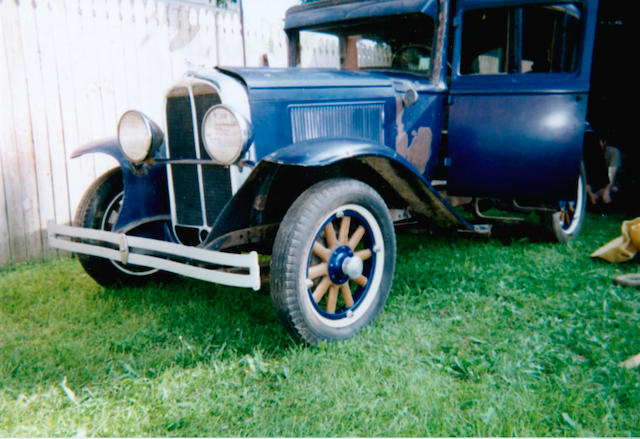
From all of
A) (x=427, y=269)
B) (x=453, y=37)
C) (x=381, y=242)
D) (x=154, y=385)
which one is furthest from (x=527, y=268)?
(x=154, y=385)

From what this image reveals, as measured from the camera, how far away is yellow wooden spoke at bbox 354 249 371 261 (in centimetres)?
Answer: 254

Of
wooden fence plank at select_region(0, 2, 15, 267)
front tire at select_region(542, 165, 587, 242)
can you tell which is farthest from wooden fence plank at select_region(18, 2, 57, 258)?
front tire at select_region(542, 165, 587, 242)

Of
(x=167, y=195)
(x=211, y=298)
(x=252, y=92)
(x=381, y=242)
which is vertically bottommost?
(x=211, y=298)

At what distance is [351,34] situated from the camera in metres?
3.52

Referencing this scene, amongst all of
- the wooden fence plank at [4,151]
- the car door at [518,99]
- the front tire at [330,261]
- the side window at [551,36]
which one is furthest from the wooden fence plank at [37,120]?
the side window at [551,36]

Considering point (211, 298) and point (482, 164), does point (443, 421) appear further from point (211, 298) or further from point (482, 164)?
point (482, 164)

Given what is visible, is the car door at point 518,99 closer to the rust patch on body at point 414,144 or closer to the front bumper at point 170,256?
the rust patch on body at point 414,144

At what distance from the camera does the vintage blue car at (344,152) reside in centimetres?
230

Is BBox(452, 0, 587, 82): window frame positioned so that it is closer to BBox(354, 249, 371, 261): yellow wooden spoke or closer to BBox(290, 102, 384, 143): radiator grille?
BBox(290, 102, 384, 143): radiator grille

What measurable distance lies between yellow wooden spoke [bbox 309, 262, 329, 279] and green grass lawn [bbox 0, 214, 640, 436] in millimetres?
326

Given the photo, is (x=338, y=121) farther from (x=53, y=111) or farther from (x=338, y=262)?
(x=53, y=111)

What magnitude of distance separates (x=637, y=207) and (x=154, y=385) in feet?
17.4

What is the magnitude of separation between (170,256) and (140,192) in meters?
0.50

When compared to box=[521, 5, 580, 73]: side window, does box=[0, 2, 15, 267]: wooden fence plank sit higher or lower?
lower
